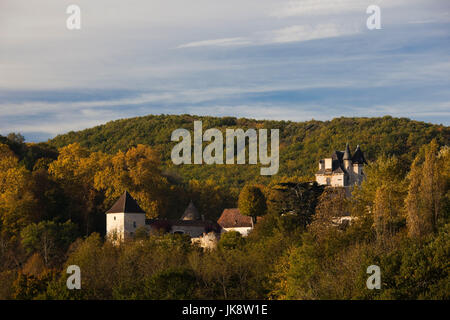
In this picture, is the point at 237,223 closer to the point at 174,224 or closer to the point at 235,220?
the point at 235,220

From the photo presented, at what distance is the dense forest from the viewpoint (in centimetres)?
5409

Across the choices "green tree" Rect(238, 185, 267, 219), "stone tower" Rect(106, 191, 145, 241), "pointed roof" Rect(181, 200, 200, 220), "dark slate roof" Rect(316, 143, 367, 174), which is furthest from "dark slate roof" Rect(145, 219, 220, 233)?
"dark slate roof" Rect(316, 143, 367, 174)

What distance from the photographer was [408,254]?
52719mm

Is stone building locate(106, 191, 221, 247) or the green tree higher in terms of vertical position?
the green tree

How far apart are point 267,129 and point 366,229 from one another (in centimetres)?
7538

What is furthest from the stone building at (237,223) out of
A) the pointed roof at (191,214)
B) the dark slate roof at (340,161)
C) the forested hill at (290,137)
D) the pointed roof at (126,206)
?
the forested hill at (290,137)

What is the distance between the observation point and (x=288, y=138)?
133m

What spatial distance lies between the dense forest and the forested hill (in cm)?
2184

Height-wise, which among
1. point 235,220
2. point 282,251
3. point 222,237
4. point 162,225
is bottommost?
point 282,251

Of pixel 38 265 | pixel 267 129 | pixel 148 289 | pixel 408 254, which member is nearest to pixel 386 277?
pixel 408 254

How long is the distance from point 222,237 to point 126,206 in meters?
8.46

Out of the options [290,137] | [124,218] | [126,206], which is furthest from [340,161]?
[290,137]

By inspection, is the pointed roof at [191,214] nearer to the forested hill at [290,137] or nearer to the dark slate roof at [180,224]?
the dark slate roof at [180,224]

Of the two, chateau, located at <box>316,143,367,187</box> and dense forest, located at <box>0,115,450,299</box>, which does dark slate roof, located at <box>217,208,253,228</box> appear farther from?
chateau, located at <box>316,143,367,187</box>
